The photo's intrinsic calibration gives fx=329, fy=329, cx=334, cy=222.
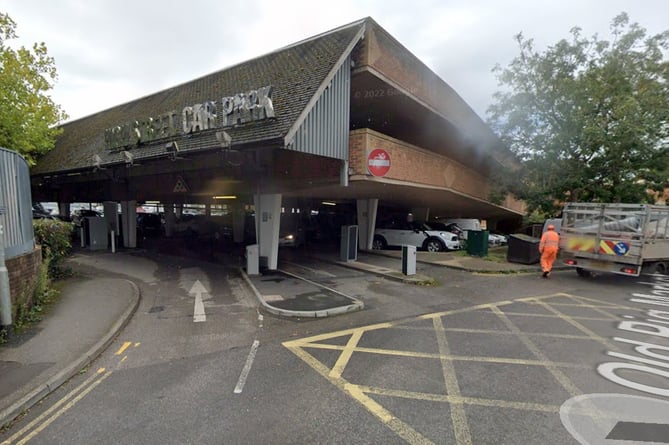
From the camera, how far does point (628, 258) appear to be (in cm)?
946

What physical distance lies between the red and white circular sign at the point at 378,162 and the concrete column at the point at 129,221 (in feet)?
47.3

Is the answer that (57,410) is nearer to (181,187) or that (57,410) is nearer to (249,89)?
(249,89)

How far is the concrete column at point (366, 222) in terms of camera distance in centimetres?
1714

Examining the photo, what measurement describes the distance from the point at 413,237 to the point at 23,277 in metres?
15.5

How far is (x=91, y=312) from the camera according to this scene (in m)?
6.82

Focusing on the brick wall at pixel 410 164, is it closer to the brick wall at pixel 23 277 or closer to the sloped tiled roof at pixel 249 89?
the sloped tiled roof at pixel 249 89

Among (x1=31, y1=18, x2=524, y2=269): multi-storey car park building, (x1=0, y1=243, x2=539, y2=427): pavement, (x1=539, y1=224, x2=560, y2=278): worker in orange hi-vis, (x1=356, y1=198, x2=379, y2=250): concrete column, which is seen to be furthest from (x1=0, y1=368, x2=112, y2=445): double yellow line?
(x1=356, y1=198, x2=379, y2=250): concrete column

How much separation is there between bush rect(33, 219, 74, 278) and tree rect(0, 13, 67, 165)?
29.0 ft

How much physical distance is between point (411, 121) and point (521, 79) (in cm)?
588

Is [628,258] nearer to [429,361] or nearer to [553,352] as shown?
[553,352]

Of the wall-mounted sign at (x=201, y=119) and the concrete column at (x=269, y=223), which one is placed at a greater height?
the wall-mounted sign at (x=201, y=119)

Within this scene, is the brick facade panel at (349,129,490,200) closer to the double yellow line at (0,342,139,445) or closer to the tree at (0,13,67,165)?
the double yellow line at (0,342,139,445)

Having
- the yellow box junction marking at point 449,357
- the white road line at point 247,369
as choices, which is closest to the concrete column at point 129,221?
the white road line at point 247,369

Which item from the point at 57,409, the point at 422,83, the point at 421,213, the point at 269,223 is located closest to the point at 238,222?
the point at 269,223
